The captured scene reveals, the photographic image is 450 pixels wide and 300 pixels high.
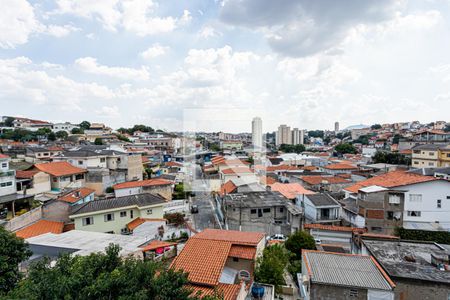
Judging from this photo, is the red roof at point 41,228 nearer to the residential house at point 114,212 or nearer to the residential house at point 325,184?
the residential house at point 114,212

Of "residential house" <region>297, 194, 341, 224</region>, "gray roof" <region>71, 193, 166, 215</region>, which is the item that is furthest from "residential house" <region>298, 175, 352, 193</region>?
"gray roof" <region>71, 193, 166, 215</region>

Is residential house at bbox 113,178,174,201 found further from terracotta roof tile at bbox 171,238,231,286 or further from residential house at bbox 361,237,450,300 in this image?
residential house at bbox 361,237,450,300

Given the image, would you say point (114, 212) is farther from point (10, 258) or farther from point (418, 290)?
point (418, 290)

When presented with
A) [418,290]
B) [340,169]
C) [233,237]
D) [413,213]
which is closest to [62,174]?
[233,237]

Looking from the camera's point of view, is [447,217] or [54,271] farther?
[447,217]

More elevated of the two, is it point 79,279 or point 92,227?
point 79,279

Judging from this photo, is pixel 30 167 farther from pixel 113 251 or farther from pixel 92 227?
pixel 113 251

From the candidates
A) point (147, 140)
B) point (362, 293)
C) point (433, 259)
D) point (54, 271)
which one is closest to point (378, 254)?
point (433, 259)
